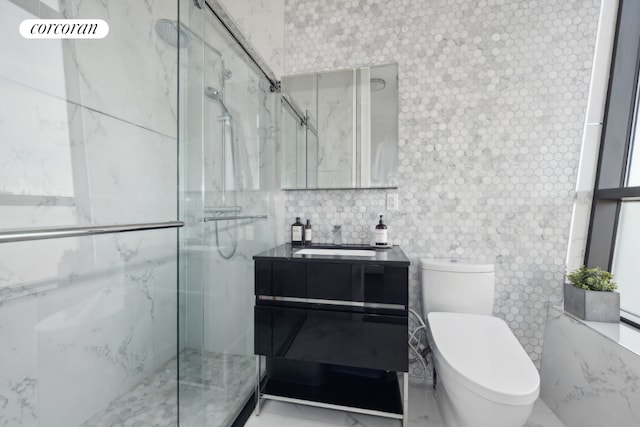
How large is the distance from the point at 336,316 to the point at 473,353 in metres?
Result: 0.59

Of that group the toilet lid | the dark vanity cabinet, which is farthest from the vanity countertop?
the toilet lid

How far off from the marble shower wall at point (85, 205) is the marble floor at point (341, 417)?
677 millimetres

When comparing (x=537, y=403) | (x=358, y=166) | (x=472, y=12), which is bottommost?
(x=537, y=403)

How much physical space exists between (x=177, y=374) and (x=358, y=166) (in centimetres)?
140

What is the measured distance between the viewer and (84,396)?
929mm

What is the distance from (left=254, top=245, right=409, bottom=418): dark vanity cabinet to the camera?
4.03ft

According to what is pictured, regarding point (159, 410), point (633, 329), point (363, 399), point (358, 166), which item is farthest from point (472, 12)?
point (159, 410)

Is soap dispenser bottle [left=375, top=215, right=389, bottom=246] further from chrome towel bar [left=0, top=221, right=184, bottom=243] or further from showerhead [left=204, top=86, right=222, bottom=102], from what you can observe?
chrome towel bar [left=0, top=221, right=184, bottom=243]

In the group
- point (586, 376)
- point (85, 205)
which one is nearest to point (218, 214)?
point (85, 205)

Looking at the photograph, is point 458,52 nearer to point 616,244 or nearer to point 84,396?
point 616,244

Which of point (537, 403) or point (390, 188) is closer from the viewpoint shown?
point (537, 403)

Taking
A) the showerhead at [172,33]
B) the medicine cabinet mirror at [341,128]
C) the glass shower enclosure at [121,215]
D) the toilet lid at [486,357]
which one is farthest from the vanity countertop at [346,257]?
the showerhead at [172,33]

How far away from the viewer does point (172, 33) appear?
3.34ft

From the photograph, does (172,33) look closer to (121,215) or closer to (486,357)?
(121,215)
